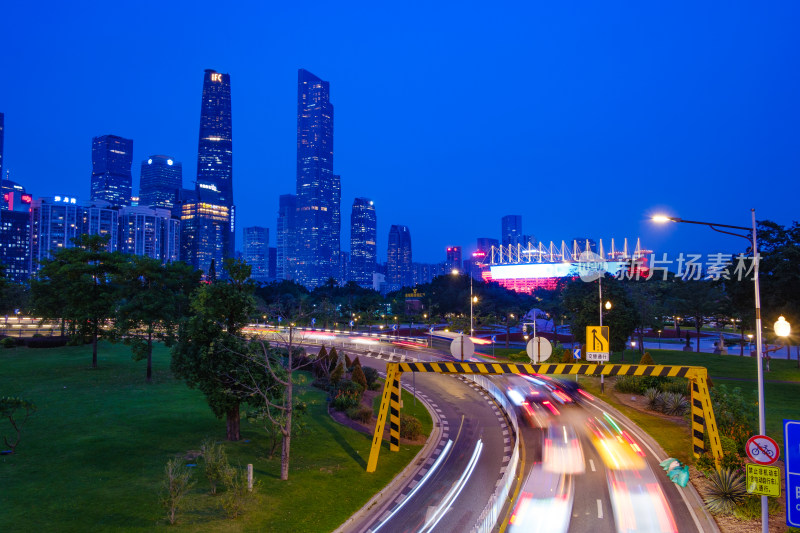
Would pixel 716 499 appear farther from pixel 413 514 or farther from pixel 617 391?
pixel 617 391

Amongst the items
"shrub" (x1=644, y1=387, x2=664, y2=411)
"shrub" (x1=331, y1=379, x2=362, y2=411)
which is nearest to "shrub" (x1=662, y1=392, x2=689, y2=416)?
"shrub" (x1=644, y1=387, x2=664, y2=411)

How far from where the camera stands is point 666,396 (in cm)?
3172

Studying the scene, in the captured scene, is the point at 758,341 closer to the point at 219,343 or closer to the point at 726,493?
the point at 726,493

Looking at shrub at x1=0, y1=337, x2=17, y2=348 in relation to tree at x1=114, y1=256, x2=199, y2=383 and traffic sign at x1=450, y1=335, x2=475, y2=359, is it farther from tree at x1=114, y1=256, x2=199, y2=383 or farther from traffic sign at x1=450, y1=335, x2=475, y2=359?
traffic sign at x1=450, y1=335, x2=475, y2=359

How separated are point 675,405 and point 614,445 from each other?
8.88m

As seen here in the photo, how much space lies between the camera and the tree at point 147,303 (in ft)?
120

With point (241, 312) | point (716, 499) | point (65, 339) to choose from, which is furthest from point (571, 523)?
point (65, 339)

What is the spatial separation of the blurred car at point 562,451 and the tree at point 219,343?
13.9 metres

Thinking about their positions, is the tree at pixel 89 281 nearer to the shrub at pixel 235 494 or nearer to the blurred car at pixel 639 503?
the shrub at pixel 235 494

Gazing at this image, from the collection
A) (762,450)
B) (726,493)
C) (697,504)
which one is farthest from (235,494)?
(726,493)

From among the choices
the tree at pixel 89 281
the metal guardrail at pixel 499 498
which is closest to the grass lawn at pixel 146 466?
the metal guardrail at pixel 499 498

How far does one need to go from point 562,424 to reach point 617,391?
11.6 m

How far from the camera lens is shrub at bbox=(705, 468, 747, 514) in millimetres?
16750

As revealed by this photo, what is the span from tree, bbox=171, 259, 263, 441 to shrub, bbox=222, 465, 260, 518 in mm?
4022
